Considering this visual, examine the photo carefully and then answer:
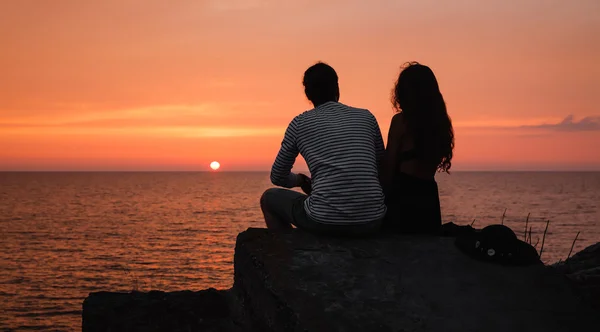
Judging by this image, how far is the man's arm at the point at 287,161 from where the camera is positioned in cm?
451

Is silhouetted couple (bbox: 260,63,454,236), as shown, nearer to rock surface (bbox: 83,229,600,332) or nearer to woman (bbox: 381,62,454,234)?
woman (bbox: 381,62,454,234)

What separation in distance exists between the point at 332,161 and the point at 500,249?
148cm

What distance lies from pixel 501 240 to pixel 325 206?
141 centimetres

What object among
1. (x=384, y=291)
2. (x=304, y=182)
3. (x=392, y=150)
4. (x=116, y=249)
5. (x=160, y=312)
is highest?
(x=392, y=150)

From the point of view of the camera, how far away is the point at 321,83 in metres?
4.54

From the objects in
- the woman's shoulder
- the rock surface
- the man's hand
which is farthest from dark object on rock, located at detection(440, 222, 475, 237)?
the man's hand

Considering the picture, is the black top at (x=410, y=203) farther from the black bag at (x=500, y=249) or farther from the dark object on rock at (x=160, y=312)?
the dark object on rock at (x=160, y=312)

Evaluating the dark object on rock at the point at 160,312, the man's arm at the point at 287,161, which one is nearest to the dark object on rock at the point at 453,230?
the man's arm at the point at 287,161

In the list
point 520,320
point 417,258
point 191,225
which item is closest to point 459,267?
point 417,258

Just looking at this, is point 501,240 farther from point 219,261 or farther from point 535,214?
point 535,214

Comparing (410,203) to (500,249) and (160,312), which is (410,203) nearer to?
(500,249)

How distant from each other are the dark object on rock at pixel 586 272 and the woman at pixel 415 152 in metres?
1.20

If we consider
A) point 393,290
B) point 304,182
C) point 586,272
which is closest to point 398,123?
point 304,182

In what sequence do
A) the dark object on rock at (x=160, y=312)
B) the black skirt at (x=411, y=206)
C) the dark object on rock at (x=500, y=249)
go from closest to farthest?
the dark object on rock at (x=500, y=249)
the black skirt at (x=411, y=206)
the dark object on rock at (x=160, y=312)
